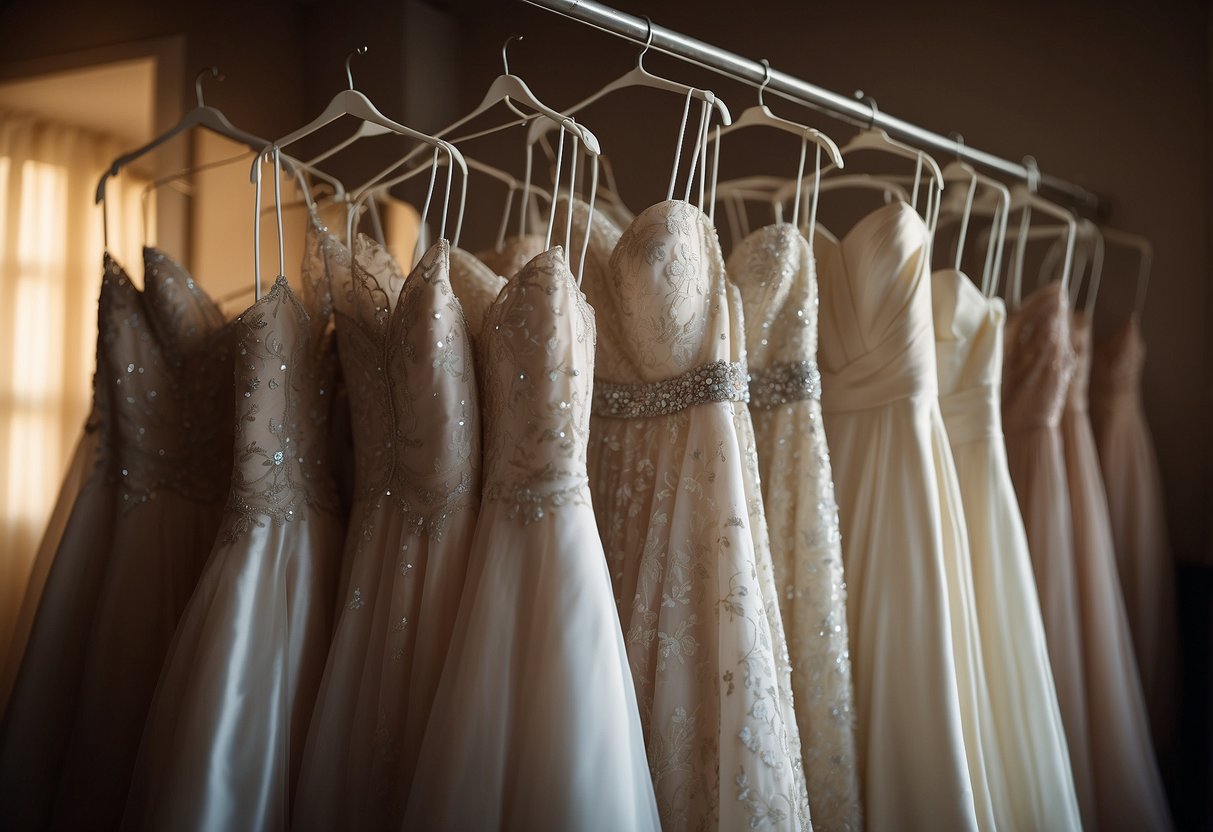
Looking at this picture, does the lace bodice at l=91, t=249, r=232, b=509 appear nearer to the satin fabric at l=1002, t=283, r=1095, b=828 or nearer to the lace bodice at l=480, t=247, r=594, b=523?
the lace bodice at l=480, t=247, r=594, b=523

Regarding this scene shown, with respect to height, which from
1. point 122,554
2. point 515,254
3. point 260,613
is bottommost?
point 260,613

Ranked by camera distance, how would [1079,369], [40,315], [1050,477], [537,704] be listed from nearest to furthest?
1. [537,704]
2. [1050,477]
3. [1079,369]
4. [40,315]

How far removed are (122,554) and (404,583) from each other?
0.54 m

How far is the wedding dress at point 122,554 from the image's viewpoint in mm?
→ 1270

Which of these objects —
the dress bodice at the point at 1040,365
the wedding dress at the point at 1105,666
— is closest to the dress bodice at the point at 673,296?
the dress bodice at the point at 1040,365

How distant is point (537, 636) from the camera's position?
37.8 inches

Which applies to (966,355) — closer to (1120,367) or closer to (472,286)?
(1120,367)

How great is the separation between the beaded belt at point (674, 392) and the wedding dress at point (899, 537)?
27 cm

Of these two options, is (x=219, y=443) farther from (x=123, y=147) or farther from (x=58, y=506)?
(x=123, y=147)

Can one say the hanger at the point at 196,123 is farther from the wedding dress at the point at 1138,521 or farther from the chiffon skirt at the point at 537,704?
the wedding dress at the point at 1138,521

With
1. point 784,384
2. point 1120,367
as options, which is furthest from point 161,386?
point 1120,367

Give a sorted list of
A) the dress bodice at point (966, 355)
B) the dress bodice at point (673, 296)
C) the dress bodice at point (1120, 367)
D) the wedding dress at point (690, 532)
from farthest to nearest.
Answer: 1. the dress bodice at point (1120, 367)
2. the dress bodice at point (966, 355)
3. the dress bodice at point (673, 296)
4. the wedding dress at point (690, 532)

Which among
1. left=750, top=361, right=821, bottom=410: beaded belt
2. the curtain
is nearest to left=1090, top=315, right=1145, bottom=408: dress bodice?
left=750, top=361, right=821, bottom=410: beaded belt

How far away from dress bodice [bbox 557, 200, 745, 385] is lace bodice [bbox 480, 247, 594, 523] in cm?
14
